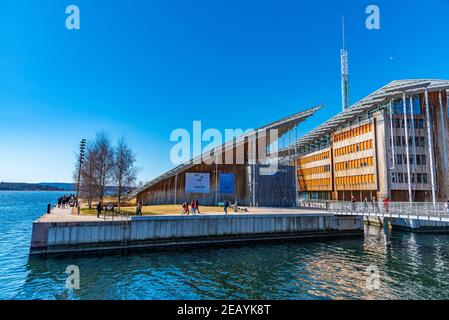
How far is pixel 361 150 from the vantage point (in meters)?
53.0

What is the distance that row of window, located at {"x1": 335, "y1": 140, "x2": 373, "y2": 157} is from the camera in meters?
51.0

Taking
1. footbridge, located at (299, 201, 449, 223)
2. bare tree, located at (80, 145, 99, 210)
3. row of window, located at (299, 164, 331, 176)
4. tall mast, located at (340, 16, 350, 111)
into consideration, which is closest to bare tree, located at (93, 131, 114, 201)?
bare tree, located at (80, 145, 99, 210)

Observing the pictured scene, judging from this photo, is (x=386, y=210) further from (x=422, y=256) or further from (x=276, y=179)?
(x=276, y=179)

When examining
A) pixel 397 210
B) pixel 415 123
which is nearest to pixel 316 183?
pixel 415 123

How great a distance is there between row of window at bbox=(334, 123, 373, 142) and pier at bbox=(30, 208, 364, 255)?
2434 centimetres

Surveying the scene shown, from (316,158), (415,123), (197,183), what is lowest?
(197,183)

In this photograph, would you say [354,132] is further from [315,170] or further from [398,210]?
[398,210]

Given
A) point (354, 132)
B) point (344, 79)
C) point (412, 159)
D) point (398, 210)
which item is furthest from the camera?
point (344, 79)

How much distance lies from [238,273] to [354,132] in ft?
158

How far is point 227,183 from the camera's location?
41375mm

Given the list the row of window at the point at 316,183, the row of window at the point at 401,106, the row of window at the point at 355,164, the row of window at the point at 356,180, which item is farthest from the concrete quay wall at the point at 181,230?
the row of window at the point at 316,183

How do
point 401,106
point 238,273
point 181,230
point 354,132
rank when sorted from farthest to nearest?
point 354,132 → point 401,106 → point 181,230 → point 238,273

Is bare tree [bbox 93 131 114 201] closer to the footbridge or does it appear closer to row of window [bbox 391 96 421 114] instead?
the footbridge

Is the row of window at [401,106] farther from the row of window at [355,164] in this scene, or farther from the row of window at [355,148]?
the row of window at [355,164]
